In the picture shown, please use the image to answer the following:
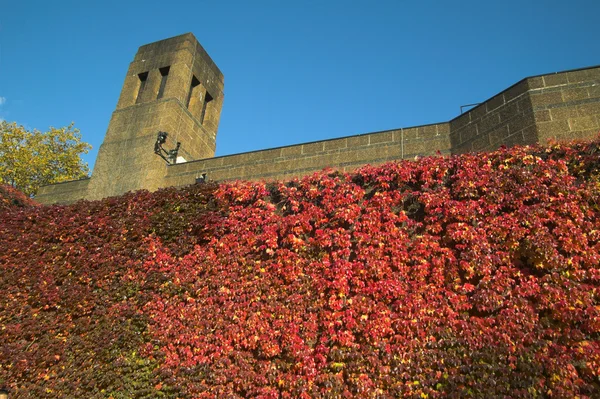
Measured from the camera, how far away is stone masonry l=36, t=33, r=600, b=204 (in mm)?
8680

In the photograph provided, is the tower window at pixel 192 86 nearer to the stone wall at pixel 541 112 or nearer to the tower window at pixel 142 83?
the tower window at pixel 142 83

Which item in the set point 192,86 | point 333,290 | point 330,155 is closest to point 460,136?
point 330,155

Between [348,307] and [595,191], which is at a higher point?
[595,191]

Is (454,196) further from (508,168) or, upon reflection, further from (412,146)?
(412,146)

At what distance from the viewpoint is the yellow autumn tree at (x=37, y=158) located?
74.7ft

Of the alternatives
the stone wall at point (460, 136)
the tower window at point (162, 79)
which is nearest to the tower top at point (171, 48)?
the tower window at point (162, 79)

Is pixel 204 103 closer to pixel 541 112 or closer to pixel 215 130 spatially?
pixel 215 130

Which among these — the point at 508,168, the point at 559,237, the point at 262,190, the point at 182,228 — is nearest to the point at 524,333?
the point at 559,237

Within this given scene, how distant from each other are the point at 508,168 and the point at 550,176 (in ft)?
1.99

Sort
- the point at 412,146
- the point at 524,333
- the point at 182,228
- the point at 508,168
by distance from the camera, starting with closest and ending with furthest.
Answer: the point at 524,333, the point at 508,168, the point at 182,228, the point at 412,146

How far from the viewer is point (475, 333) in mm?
5480

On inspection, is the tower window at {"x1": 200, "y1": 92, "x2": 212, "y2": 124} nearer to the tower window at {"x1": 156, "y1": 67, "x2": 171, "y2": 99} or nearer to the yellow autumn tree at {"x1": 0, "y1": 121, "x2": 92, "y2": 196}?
the tower window at {"x1": 156, "y1": 67, "x2": 171, "y2": 99}

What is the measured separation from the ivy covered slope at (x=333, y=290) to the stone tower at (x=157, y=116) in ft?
13.6

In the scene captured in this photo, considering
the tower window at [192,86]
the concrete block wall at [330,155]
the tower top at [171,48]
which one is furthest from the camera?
the tower window at [192,86]
